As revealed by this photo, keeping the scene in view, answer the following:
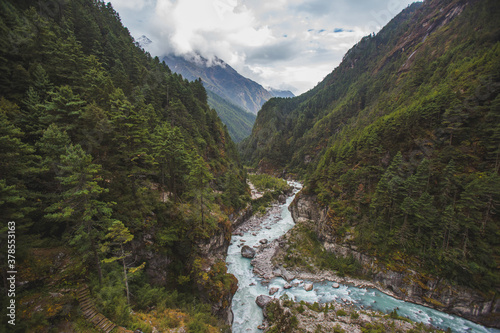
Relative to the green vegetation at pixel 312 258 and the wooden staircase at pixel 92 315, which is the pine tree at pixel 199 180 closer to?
the wooden staircase at pixel 92 315

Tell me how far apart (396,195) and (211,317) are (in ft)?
119

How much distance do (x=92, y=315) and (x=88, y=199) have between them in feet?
28.3

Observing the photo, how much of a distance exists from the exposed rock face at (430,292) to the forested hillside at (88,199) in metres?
26.3

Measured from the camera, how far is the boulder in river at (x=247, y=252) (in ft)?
137

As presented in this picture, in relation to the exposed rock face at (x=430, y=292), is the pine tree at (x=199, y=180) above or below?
above

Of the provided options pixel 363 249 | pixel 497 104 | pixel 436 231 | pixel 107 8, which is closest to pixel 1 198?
pixel 363 249

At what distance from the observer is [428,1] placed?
444 feet

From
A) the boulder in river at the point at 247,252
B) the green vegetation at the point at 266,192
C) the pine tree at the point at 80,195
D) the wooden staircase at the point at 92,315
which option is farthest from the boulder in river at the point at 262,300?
the green vegetation at the point at 266,192

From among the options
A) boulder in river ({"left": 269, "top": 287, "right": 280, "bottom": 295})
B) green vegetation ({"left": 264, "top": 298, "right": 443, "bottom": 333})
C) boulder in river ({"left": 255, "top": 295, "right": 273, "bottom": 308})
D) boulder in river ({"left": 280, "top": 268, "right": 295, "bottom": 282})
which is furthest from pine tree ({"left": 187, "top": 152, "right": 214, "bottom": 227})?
boulder in river ({"left": 280, "top": 268, "right": 295, "bottom": 282})

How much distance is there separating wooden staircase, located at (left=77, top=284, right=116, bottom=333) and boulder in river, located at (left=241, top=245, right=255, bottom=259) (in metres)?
30.1

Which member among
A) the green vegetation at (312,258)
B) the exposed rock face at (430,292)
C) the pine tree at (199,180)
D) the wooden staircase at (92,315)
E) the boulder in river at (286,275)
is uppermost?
the pine tree at (199,180)

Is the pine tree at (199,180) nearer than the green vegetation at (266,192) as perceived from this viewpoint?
Yes

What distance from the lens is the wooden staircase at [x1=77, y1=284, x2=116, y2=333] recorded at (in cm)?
1385

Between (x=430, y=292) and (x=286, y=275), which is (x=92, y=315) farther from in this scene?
(x=430, y=292)
